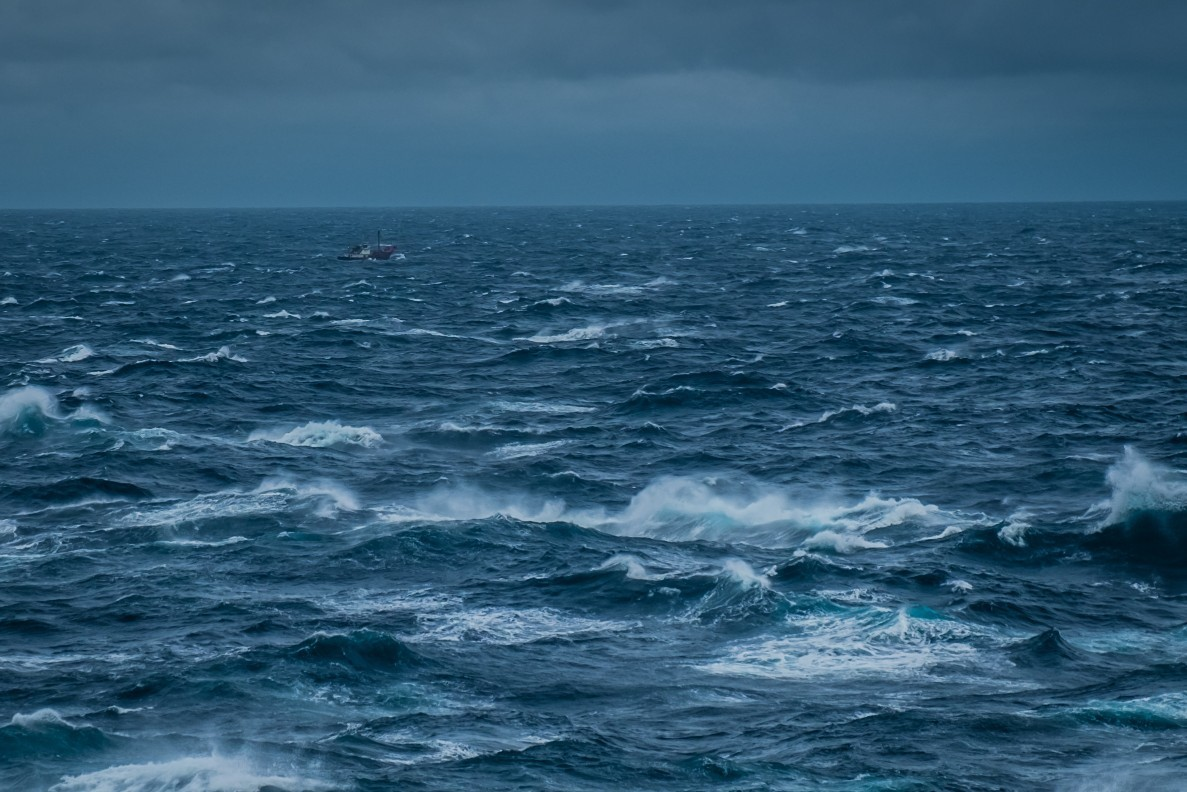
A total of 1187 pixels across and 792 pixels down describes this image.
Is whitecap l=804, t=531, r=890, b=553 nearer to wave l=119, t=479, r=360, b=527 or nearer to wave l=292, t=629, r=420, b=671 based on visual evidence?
wave l=292, t=629, r=420, b=671

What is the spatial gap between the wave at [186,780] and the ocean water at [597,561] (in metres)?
0.09

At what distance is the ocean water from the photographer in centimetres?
2986

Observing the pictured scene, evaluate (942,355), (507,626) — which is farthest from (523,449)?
(942,355)

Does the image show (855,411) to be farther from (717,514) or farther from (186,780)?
(186,780)

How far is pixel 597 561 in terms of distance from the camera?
146 ft

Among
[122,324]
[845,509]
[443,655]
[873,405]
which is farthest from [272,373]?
[443,655]

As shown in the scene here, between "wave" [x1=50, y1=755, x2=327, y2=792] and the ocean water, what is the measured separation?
9cm

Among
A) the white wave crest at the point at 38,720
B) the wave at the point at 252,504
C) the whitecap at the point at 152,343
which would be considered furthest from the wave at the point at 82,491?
the whitecap at the point at 152,343

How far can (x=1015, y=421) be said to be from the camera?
65375mm

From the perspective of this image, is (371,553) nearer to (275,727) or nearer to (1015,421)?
(275,727)

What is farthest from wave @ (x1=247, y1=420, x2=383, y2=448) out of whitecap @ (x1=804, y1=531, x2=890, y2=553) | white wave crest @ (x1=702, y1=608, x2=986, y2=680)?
white wave crest @ (x1=702, y1=608, x2=986, y2=680)

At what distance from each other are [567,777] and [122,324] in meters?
84.0

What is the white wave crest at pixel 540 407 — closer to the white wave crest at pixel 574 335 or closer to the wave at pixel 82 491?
the wave at pixel 82 491

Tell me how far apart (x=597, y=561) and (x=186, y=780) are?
746 inches
